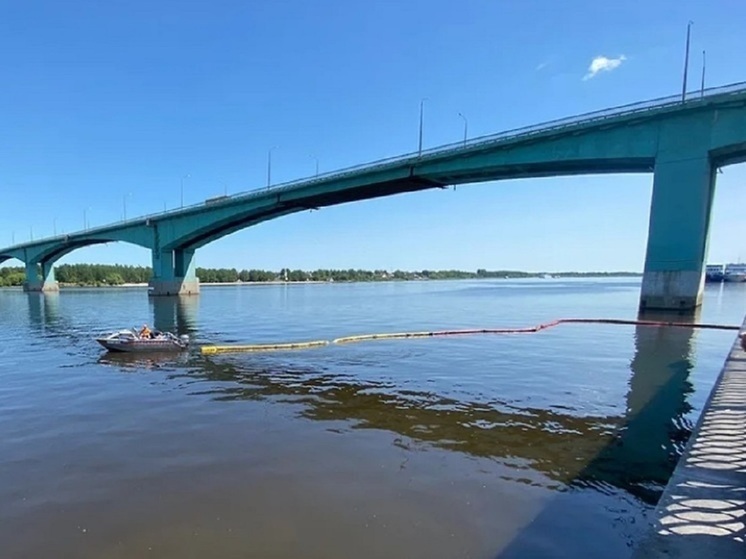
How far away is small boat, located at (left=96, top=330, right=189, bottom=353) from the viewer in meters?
23.2

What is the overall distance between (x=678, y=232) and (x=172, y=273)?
261 ft

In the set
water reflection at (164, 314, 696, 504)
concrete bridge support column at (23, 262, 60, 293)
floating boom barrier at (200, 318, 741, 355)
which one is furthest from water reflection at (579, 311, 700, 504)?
concrete bridge support column at (23, 262, 60, 293)

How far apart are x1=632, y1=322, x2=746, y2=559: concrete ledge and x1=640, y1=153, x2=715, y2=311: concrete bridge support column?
3778 centimetres

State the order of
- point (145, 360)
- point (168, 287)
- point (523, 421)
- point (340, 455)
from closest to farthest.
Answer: point (340, 455), point (523, 421), point (145, 360), point (168, 287)

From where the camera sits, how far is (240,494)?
26.0ft

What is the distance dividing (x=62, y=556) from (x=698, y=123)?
161ft

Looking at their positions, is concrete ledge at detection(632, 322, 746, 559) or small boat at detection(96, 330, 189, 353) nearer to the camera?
concrete ledge at detection(632, 322, 746, 559)

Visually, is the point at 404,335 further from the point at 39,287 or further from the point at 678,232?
the point at 39,287

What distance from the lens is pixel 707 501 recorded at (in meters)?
5.01

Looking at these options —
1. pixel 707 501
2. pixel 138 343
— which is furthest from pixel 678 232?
pixel 138 343

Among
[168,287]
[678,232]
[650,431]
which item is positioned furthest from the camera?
[168,287]

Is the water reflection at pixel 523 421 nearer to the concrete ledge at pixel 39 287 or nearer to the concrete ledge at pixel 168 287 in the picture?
the concrete ledge at pixel 168 287

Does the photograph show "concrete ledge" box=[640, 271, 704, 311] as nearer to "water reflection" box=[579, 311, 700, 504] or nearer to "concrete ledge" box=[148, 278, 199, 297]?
"water reflection" box=[579, 311, 700, 504]

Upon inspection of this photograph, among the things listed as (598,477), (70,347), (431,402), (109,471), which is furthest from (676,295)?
(70,347)
